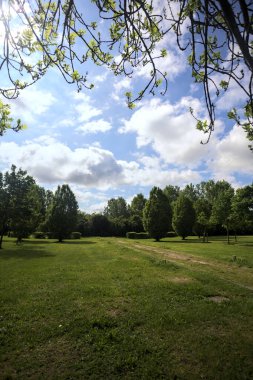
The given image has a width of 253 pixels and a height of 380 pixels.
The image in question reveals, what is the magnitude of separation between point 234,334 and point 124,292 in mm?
4993

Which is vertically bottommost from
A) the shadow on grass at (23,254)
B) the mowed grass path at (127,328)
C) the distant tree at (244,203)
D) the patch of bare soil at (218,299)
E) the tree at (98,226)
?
the shadow on grass at (23,254)

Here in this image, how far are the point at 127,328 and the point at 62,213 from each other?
1852 inches

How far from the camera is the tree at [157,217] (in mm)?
54094

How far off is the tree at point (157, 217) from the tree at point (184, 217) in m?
1.66

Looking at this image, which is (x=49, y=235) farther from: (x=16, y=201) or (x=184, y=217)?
(x=16, y=201)

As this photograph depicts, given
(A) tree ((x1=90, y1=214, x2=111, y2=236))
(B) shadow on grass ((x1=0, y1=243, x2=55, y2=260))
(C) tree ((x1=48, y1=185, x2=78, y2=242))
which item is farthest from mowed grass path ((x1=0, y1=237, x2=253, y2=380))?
(A) tree ((x1=90, y1=214, x2=111, y2=236))

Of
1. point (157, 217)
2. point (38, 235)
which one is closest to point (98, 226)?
point (38, 235)

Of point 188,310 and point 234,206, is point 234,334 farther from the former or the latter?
point 234,206

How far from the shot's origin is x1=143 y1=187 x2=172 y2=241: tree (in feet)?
177

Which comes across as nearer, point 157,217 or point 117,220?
point 157,217

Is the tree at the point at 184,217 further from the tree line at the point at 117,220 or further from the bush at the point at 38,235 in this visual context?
the bush at the point at 38,235

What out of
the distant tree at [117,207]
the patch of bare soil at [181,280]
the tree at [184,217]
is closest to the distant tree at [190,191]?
the distant tree at [117,207]

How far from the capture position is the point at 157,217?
5466 cm

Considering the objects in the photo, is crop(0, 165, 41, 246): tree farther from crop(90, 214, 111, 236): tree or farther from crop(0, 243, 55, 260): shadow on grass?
crop(90, 214, 111, 236): tree
